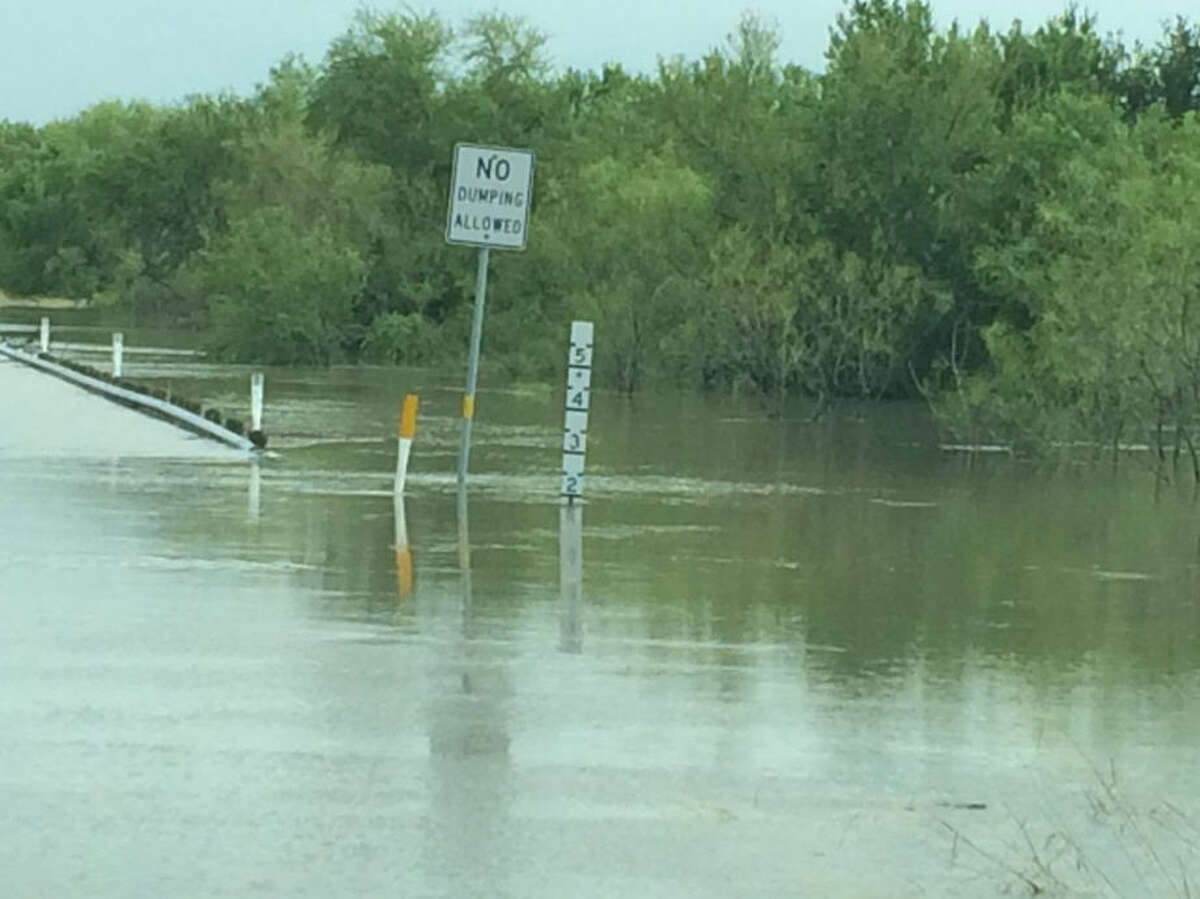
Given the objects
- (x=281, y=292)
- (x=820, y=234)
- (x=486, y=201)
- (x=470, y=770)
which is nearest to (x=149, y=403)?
(x=486, y=201)

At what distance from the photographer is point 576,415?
75.5ft

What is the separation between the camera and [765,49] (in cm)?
6231

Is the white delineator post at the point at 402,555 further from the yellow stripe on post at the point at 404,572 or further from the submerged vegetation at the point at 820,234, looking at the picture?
the submerged vegetation at the point at 820,234

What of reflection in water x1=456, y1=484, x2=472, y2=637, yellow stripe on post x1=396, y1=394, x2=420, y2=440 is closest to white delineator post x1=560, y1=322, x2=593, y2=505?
reflection in water x1=456, y1=484, x2=472, y2=637

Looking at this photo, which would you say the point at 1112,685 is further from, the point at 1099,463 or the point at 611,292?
the point at 611,292

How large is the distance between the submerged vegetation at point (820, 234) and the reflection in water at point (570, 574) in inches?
479

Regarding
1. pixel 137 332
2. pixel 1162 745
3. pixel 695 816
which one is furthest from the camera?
pixel 137 332

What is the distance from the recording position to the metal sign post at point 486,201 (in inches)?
949

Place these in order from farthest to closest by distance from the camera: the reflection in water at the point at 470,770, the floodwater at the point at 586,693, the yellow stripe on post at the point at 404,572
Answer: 1. the yellow stripe on post at the point at 404,572
2. the floodwater at the point at 586,693
3. the reflection in water at the point at 470,770

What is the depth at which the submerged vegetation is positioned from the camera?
3622 centimetres

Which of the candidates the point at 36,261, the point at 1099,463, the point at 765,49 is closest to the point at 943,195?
the point at 765,49

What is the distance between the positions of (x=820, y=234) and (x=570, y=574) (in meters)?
35.3

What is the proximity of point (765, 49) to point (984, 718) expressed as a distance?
51.7 m

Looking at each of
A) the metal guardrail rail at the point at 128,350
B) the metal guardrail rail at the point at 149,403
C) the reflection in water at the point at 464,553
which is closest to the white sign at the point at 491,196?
the reflection in water at the point at 464,553
